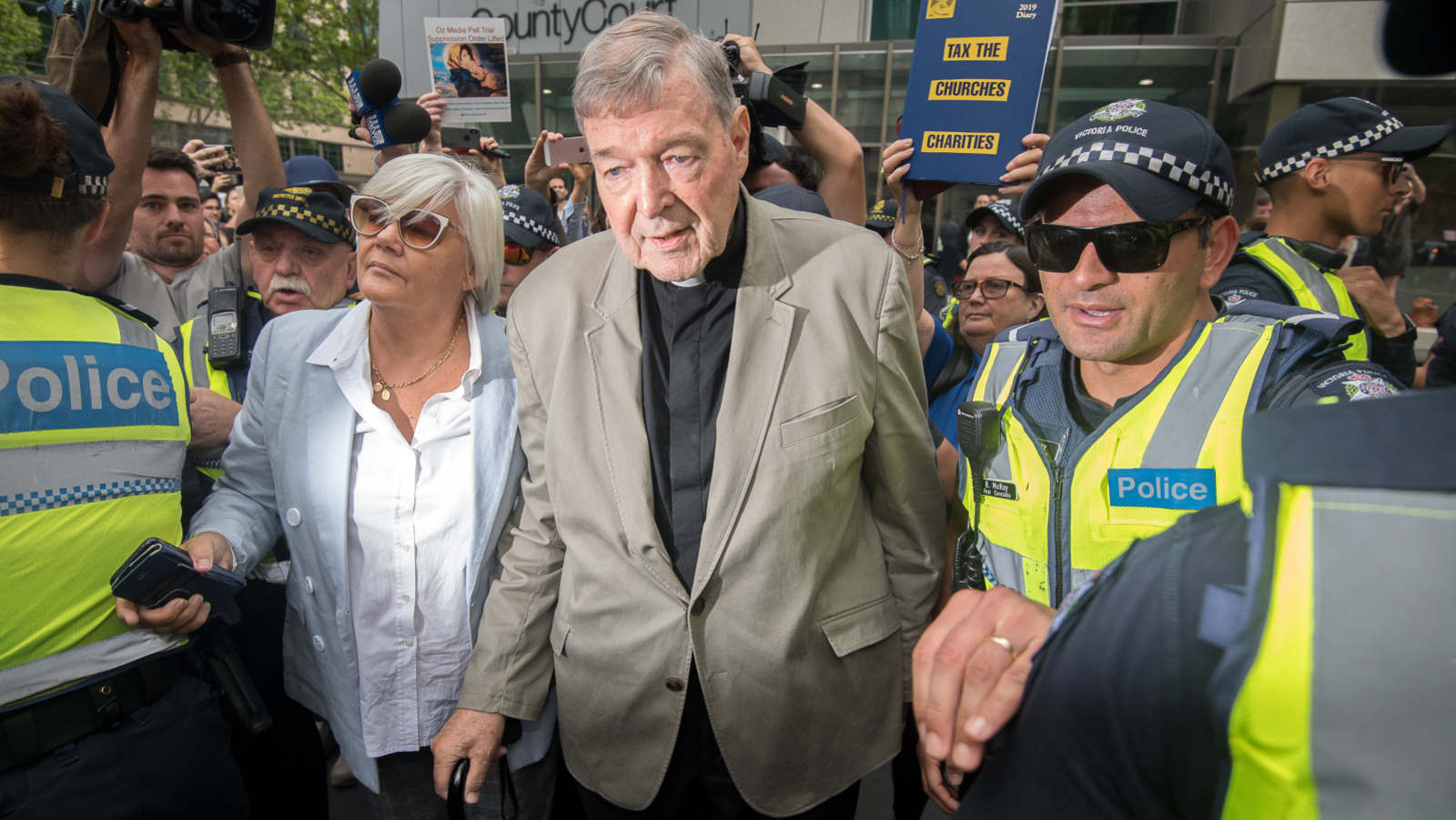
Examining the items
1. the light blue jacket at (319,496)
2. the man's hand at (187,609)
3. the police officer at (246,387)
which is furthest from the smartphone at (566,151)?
the man's hand at (187,609)

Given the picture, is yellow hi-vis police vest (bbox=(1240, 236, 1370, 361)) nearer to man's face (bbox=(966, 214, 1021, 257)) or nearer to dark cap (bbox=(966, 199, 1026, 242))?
dark cap (bbox=(966, 199, 1026, 242))

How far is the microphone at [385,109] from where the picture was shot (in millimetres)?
3316

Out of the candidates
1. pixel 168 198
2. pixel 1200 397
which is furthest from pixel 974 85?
pixel 168 198

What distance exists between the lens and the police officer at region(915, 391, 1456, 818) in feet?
1.47

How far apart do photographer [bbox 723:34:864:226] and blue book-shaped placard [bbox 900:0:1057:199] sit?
23cm

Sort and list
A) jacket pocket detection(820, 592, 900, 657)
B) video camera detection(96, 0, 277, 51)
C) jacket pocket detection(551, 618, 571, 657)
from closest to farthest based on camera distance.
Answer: jacket pocket detection(820, 592, 900, 657) → jacket pocket detection(551, 618, 571, 657) → video camera detection(96, 0, 277, 51)

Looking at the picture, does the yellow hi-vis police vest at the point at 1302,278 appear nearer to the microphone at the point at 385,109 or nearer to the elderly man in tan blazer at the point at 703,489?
the elderly man in tan blazer at the point at 703,489

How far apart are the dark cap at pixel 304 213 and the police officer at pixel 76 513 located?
104 centimetres

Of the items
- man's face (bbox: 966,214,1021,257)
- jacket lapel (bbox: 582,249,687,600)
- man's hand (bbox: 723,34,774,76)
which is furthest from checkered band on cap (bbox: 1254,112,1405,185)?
jacket lapel (bbox: 582,249,687,600)

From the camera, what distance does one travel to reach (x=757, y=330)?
5.41 ft

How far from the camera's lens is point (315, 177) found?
135 inches

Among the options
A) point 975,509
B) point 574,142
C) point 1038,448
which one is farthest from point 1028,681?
point 574,142

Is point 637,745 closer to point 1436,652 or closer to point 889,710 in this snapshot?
point 889,710

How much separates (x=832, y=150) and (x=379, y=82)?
2148 millimetres
